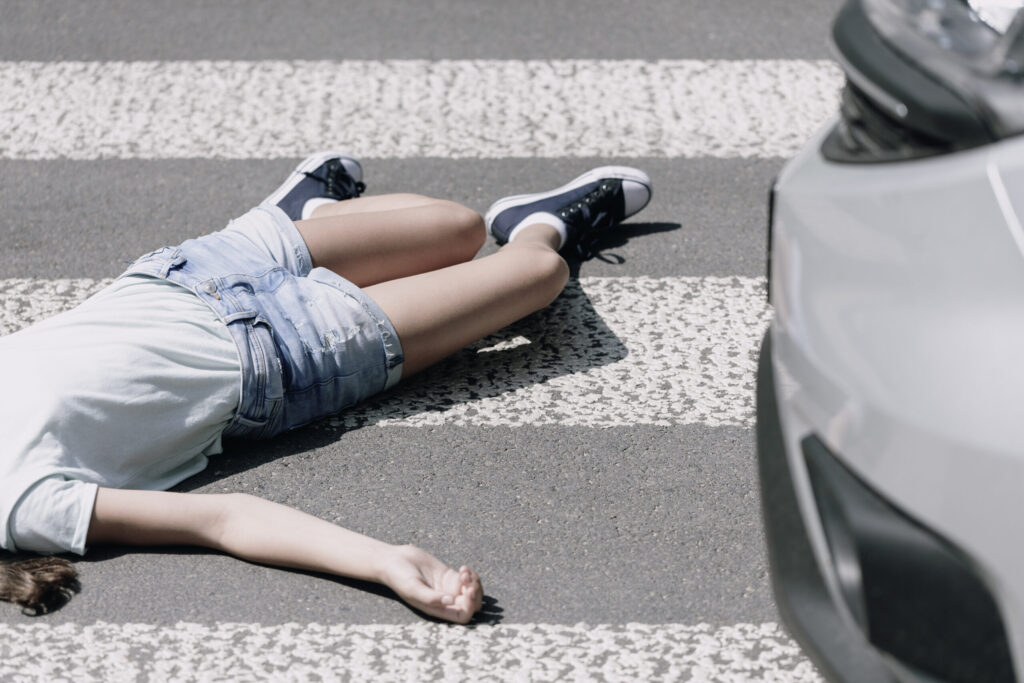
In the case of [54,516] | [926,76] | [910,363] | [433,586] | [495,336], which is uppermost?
[926,76]

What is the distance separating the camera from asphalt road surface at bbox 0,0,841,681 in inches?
91.5

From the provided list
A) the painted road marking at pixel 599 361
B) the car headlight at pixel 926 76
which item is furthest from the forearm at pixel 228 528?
the car headlight at pixel 926 76

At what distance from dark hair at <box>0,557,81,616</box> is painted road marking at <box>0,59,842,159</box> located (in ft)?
7.27

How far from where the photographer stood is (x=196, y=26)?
5.32m

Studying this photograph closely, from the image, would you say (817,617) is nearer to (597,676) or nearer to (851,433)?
(851,433)

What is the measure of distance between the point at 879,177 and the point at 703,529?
119 cm

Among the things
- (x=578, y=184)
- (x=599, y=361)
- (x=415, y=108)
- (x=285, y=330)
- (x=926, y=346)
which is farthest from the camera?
(x=415, y=108)

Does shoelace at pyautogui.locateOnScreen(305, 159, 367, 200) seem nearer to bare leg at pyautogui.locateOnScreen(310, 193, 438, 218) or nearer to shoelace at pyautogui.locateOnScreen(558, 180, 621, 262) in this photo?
bare leg at pyautogui.locateOnScreen(310, 193, 438, 218)

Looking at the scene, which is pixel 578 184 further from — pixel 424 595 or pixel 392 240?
pixel 424 595

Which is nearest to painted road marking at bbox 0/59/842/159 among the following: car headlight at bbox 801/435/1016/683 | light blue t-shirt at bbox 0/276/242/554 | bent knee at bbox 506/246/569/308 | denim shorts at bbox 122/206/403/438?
bent knee at bbox 506/246/569/308

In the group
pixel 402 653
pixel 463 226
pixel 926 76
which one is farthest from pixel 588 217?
pixel 926 76

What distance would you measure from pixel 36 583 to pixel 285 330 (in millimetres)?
803

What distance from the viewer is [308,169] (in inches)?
154

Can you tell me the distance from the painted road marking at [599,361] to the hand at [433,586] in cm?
67
